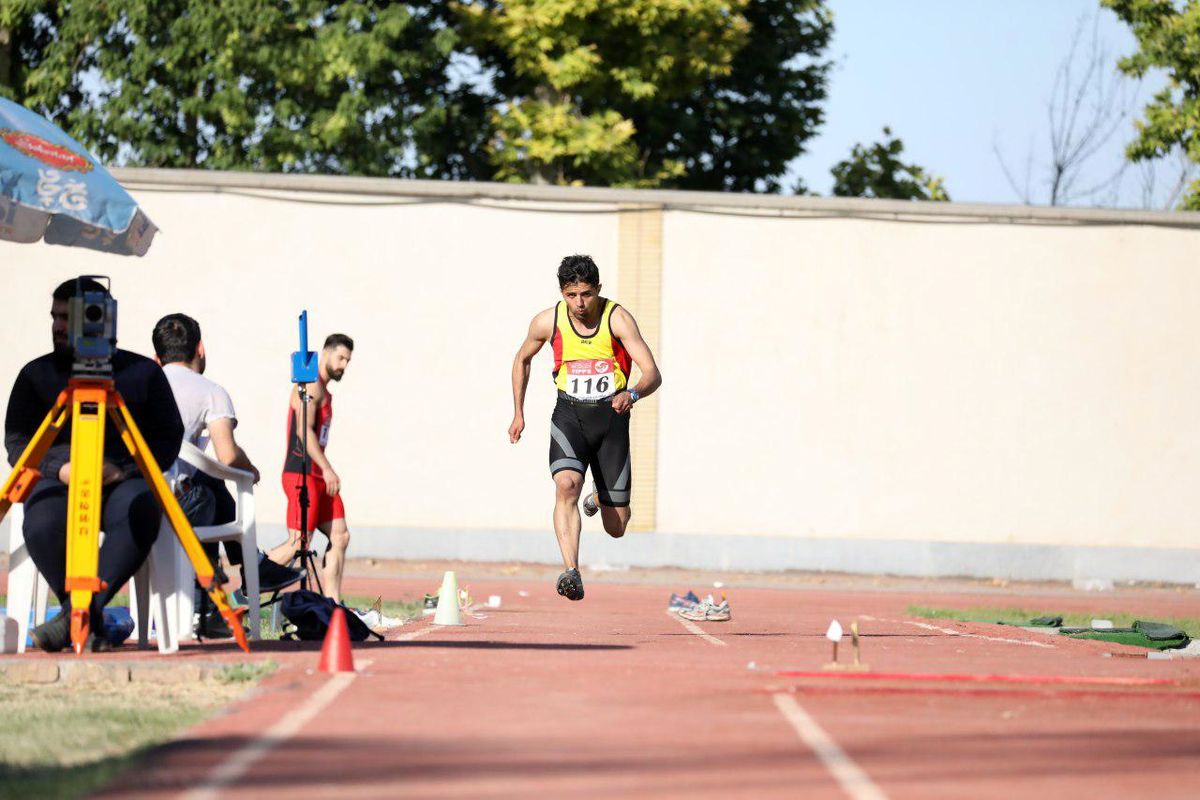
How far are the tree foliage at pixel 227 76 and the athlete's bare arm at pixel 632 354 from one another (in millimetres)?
24022

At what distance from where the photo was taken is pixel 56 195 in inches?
392

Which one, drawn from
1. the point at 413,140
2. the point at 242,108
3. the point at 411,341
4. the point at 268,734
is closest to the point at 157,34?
the point at 242,108

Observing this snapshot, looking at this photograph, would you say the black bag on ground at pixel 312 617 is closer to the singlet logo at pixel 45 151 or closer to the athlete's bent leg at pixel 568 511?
the athlete's bent leg at pixel 568 511

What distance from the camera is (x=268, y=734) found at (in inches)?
254

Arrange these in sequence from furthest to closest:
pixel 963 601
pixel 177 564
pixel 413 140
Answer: pixel 413 140, pixel 963 601, pixel 177 564

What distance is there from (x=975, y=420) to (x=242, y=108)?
1686 cm

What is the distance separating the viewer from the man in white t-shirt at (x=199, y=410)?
32.3 ft

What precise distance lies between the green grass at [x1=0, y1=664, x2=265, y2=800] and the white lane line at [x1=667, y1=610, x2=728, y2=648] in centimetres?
363

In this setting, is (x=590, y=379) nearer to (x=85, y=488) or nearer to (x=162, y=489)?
(x=162, y=489)

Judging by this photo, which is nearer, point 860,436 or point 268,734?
point 268,734

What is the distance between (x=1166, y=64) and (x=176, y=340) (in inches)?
1133

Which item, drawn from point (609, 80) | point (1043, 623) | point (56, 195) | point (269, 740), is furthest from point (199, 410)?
point (609, 80)

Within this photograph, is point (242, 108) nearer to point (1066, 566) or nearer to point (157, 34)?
point (157, 34)

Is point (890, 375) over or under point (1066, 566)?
over
